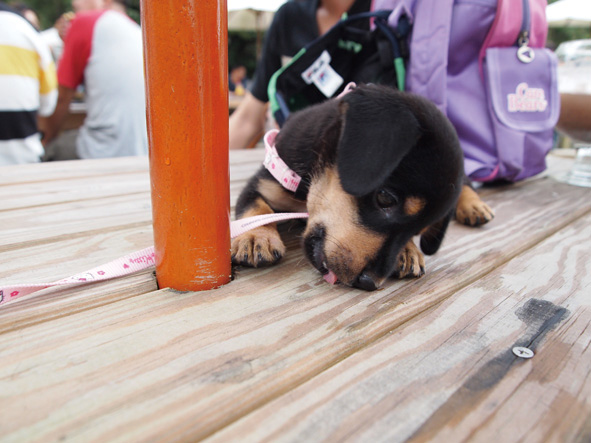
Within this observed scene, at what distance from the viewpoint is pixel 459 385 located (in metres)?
0.96

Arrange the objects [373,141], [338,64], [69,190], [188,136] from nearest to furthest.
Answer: [188,136] < [373,141] < [69,190] < [338,64]

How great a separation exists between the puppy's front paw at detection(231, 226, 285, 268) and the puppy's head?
4.7 inches

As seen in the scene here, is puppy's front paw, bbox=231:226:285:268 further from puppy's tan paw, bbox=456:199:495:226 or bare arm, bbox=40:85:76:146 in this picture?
bare arm, bbox=40:85:76:146

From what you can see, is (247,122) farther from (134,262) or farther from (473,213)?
(134,262)

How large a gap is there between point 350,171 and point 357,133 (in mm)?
139

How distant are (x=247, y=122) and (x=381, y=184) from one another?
3.38 metres

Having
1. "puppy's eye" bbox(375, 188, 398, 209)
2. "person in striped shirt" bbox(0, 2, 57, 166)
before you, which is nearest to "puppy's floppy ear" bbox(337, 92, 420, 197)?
"puppy's eye" bbox(375, 188, 398, 209)

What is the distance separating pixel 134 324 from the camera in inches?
44.8

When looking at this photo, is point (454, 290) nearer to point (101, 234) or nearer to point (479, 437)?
point (479, 437)

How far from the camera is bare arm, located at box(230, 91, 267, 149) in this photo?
444 centimetres

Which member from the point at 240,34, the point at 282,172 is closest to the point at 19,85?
the point at 282,172

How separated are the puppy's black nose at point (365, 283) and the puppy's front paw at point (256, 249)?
0.33 meters

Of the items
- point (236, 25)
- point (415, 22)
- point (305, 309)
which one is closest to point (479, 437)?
point (305, 309)

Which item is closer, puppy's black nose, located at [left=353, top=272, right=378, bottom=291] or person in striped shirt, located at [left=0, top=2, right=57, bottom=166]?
puppy's black nose, located at [left=353, top=272, right=378, bottom=291]
